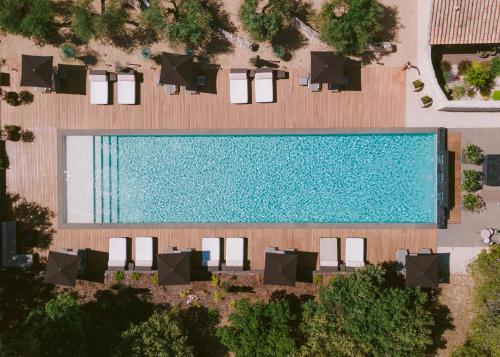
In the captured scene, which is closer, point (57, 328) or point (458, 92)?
point (57, 328)

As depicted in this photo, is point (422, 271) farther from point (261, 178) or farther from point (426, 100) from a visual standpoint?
point (261, 178)

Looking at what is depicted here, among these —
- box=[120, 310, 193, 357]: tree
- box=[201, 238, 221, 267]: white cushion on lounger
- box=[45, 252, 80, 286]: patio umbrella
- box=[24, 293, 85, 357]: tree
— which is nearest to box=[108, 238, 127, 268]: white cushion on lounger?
box=[45, 252, 80, 286]: patio umbrella

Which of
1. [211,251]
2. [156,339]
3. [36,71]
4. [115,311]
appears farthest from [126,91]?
[156,339]

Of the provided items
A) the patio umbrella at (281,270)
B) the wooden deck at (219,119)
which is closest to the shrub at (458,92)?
the wooden deck at (219,119)

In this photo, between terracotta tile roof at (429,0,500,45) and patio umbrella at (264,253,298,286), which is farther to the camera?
patio umbrella at (264,253,298,286)

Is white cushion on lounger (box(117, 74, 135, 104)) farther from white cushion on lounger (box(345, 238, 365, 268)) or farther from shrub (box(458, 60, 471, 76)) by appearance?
shrub (box(458, 60, 471, 76))

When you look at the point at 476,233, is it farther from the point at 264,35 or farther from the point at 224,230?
the point at 264,35
